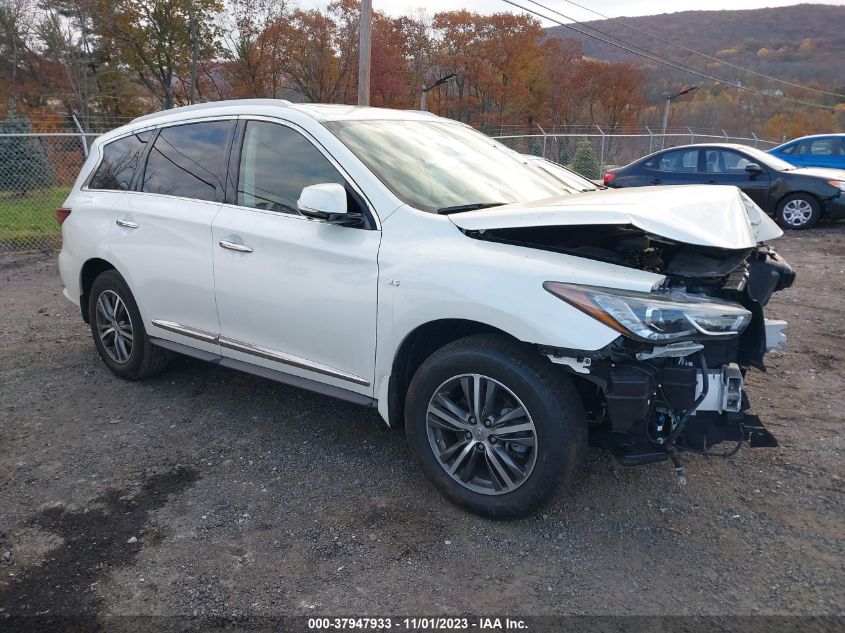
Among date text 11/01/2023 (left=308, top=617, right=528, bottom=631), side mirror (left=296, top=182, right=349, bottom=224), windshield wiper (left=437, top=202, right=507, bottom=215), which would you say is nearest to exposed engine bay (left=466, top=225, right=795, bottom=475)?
windshield wiper (left=437, top=202, right=507, bottom=215)

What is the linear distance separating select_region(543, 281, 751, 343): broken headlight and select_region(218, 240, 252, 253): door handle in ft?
6.00

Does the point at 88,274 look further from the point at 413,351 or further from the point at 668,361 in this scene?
the point at 668,361

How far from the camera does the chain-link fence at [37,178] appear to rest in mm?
11586

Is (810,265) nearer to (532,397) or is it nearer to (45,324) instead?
(532,397)

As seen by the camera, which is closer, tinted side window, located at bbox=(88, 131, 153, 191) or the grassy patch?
tinted side window, located at bbox=(88, 131, 153, 191)

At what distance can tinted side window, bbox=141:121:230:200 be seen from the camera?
419cm

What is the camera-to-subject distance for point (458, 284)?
306cm

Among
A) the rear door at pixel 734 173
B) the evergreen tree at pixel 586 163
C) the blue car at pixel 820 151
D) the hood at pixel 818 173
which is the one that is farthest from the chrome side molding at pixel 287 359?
the evergreen tree at pixel 586 163

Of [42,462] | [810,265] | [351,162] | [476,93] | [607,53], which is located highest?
[607,53]

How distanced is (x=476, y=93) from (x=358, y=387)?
41.1 metres

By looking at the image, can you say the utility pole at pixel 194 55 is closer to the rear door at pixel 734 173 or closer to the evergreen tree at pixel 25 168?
the evergreen tree at pixel 25 168

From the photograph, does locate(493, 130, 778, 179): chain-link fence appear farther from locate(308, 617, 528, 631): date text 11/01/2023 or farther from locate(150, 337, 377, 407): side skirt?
locate(308, 617, 528, 631): date text 11/01/2023

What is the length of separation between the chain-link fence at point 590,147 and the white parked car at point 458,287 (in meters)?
12.7

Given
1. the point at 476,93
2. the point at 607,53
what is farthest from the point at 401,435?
the point at 607,53
